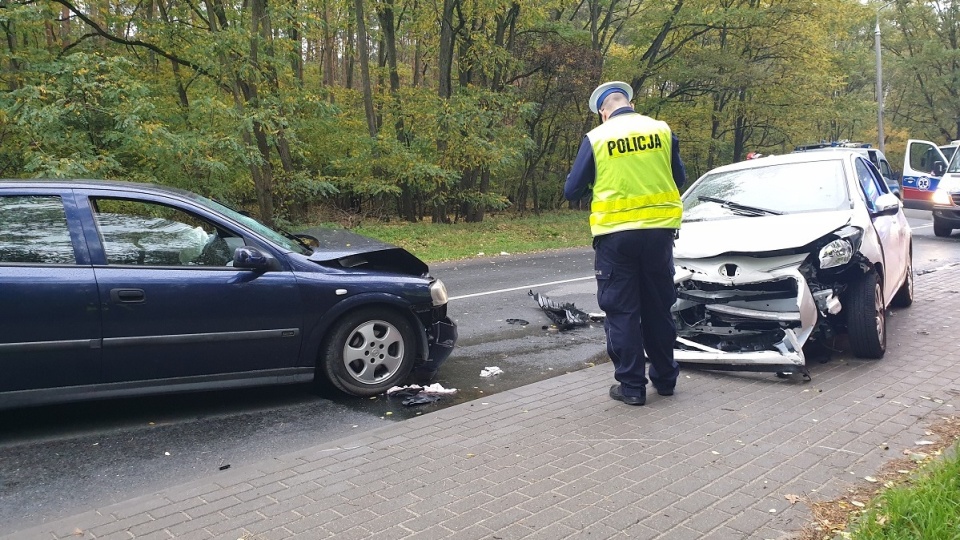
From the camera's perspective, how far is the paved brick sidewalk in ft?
10.3

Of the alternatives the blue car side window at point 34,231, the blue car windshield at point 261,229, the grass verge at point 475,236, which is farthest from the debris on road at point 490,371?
the grass verge at point 475,236

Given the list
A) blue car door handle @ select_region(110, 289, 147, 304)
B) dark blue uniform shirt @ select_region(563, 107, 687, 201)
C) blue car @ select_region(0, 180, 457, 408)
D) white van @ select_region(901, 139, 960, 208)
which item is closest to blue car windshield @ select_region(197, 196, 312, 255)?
blue car @ select_region(0, 180, 457, 408)

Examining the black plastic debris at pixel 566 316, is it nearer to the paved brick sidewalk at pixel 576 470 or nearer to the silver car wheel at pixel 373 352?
the paved brick sidewalk at pixel 576 470

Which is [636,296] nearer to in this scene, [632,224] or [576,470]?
[632,224]

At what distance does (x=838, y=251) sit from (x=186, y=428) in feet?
16.4

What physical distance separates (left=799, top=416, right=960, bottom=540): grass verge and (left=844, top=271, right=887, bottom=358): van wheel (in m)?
2.15

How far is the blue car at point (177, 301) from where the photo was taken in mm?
4242

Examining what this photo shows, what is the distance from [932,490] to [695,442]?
1.23 metres

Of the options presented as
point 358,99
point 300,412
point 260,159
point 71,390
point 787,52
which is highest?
point 787,52

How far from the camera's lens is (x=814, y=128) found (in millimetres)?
A: 30844

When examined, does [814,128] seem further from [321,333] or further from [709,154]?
[321,333]

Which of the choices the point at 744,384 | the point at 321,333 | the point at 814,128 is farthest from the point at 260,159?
the point at 814,128

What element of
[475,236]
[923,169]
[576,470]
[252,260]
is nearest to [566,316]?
[252,260]

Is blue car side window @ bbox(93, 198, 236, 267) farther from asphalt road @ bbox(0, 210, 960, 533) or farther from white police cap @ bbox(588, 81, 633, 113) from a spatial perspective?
white police cap @ bbox(588, 81, 633, 113)
